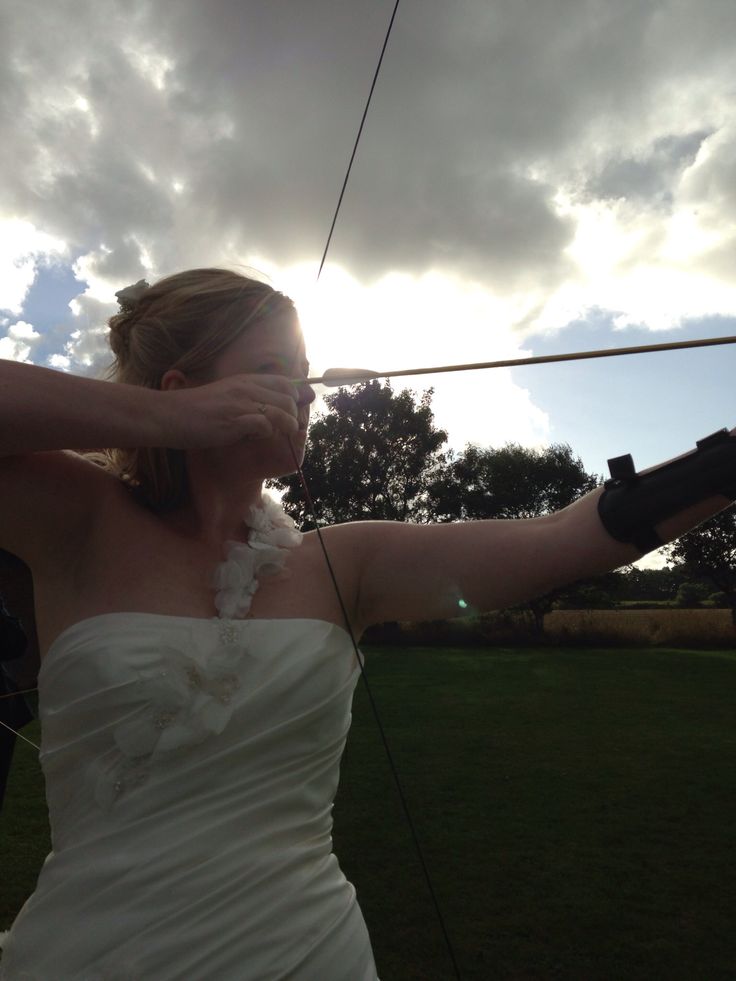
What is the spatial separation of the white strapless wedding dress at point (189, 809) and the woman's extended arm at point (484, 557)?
6.4 inches

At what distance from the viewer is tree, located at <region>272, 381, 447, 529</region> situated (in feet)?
39.8

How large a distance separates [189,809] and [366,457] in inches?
481

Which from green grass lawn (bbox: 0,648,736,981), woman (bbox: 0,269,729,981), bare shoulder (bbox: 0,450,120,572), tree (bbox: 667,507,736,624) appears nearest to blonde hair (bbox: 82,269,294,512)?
woman (bbox: 0,269,729,981)

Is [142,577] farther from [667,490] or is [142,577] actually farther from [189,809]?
[667,490]

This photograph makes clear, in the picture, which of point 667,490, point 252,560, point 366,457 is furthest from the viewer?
point 366,457

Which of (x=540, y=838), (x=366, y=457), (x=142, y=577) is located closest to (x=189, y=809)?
(x=142, y=577)

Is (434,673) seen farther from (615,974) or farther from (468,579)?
(468,579)

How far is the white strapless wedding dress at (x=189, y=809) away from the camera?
1.03 metres

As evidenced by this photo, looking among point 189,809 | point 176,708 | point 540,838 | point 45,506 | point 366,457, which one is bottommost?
point 540,838

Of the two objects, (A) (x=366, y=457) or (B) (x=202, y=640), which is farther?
(A) (x=366, y=457)

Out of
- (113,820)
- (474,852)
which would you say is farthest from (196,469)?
(474,852)

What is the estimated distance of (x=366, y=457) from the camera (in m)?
13.3

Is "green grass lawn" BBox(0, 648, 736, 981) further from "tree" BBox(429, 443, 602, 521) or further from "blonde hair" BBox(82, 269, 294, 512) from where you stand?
"tree" BBox(429, 443, 602, 521)

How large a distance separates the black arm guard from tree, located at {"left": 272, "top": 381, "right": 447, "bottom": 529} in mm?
7985
